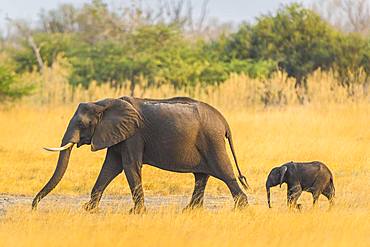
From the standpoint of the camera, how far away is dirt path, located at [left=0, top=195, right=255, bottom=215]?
11734 millimetres

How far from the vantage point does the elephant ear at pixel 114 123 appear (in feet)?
36.6

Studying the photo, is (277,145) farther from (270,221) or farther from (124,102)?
(270,221)

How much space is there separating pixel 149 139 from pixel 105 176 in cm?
70

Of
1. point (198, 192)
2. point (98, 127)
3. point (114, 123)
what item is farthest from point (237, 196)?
point (98, 127)

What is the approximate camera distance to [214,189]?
46.2 ft

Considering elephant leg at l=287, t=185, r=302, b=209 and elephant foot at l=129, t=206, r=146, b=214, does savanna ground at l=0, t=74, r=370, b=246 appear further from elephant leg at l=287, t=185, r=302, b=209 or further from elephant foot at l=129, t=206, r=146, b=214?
elephant foot at l=129, t=206, r=146, b=214

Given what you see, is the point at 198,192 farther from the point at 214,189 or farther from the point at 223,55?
the point at 223,55

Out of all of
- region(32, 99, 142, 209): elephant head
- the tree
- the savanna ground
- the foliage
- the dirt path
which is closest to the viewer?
the savanna ground

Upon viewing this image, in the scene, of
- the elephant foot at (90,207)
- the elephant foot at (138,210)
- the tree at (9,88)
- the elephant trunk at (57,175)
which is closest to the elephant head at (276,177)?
the elephant foot at (138,210)

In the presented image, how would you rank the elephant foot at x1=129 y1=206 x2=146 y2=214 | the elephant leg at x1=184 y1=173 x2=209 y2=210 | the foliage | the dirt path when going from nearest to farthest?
1. the elephant foot at x1=129 y1=206 x2=146 y2=214
2. the elephant leg at x1=184 y1=173 x2=209 y2=210
3. the dirt path
4. the foliage

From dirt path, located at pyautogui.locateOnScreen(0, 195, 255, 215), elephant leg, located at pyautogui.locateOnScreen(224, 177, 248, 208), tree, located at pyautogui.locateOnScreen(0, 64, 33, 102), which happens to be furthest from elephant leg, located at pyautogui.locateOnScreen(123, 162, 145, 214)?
tree, located at pyautogui.locateOnScreen(0, 64, 33, 102)

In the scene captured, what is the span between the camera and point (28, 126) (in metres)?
20.6

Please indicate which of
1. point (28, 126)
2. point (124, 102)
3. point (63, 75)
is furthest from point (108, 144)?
point (63, 75)

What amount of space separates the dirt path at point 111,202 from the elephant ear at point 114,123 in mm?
878
